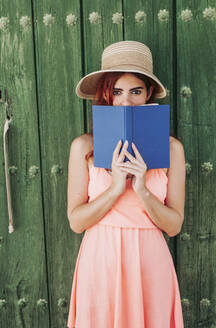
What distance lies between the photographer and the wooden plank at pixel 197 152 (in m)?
1.49

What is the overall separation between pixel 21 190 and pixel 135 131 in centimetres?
68

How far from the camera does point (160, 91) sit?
1.34 m

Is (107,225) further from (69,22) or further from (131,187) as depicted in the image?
(69,22)

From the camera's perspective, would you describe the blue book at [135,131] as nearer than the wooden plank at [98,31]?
Yes

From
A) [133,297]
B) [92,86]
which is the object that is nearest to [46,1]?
[92,86]

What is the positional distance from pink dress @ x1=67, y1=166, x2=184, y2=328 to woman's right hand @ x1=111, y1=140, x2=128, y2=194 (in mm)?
73

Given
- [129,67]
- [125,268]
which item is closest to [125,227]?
[125,268]

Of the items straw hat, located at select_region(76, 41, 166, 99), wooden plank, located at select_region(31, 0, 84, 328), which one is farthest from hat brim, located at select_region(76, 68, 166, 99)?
wooden plank, located at select_region(31, 0, 84, 328)

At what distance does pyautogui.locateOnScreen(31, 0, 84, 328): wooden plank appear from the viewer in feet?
4.91

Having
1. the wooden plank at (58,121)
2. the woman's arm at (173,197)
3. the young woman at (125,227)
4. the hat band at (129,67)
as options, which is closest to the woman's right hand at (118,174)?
the young woman at (125,227)

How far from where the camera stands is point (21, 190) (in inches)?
62.6

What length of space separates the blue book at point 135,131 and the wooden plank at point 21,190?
46cm

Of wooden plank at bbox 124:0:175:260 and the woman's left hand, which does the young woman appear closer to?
the woman's left hand

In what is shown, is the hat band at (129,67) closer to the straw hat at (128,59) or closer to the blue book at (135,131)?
the straw hat at (128,59)
